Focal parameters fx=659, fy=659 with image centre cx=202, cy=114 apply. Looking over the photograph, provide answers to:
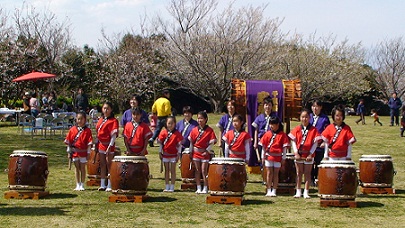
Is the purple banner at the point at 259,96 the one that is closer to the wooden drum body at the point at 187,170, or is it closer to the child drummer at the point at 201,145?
the wooden drum body at the point at 187,170

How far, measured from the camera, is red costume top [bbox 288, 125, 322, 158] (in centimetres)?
977

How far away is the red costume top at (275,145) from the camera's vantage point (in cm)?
978

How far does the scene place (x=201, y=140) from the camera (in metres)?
10.3

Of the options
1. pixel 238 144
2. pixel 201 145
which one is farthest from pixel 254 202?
pixel 201 145

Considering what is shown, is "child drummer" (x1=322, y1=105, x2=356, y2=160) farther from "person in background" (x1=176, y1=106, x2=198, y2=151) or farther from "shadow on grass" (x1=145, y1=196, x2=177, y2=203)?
"shadow on grass" (x1=145, y1=196, x2=177, y2=203)

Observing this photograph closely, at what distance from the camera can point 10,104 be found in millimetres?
33531

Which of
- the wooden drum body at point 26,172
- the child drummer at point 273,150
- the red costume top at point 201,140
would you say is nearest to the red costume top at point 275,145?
the child drummer at point 273,150

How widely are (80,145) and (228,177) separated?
2599 millimetres

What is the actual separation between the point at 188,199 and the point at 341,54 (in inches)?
1426

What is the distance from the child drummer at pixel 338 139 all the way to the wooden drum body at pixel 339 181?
75cm

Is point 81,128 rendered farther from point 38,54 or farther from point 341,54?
point 341,54

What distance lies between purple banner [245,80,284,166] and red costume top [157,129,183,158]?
226 cm

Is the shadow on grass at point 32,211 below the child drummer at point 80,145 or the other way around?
below

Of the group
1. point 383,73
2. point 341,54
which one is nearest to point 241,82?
point 341,54
